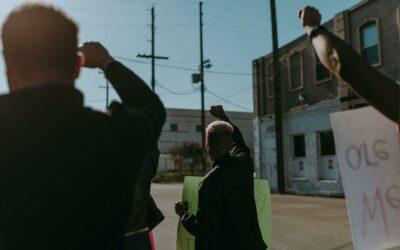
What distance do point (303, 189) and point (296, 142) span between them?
2386mm

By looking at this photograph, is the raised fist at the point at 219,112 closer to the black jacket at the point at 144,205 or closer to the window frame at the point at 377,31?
the black jacket at the point at 144,205

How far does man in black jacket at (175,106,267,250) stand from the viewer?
344cm

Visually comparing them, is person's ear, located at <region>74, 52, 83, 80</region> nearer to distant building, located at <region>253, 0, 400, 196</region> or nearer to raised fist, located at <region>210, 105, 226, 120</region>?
raised fist, located at <region>210, 105, 226, 120</region>

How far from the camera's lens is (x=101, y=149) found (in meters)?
1.55

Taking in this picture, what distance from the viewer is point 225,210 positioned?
3451 mm

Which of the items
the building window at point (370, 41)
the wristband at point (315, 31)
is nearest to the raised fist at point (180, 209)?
the wristband at point (315, 31)

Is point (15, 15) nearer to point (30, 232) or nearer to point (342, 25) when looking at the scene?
point (30, 232)

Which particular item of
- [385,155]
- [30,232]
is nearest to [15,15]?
[30,232]

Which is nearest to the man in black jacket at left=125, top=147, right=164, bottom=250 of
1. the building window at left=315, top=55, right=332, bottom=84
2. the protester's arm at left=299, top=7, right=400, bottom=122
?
the protester's arm at left=299, top=7, right=400, bottom=122

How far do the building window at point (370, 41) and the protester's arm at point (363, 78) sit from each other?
17885mm

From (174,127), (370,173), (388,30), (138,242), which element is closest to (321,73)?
(388,30)

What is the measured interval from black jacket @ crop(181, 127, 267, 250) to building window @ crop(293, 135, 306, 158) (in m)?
19.8

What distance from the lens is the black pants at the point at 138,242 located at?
3.08m

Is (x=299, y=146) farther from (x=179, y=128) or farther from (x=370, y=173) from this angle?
(x=179, y=128)
